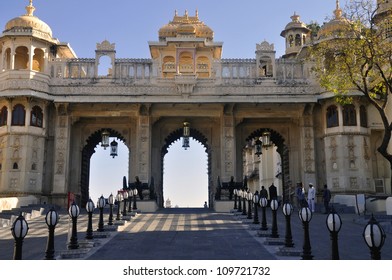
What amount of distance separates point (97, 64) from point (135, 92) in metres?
2.57

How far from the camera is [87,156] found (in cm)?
2700

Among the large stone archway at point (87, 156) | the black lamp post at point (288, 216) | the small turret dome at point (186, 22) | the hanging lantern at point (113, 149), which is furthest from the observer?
the small turret dome at point (186, 22)

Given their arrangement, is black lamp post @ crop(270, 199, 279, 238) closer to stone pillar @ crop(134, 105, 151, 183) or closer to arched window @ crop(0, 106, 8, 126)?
stone pillar @ crop(134, 105, 151, 183)

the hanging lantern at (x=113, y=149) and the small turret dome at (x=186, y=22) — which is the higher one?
the small turret dome at (x=186, y=22)

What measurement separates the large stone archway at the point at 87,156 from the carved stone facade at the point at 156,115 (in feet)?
0.41

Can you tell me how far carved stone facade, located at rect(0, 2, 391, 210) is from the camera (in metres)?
23.6

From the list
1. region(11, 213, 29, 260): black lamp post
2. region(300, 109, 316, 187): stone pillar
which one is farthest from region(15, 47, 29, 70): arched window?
region(11, 213, 29, 260): black lamp post

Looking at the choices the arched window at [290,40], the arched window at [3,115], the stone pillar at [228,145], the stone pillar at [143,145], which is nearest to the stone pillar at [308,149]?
the stone pillar at [228,145]

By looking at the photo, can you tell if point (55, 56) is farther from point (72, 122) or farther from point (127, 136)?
point (127, 136)

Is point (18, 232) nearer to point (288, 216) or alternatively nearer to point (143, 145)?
point (288, 216)

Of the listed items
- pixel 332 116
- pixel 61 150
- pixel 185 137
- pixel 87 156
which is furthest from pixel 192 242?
pixel 87 156

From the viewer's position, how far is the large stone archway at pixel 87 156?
84.5ft

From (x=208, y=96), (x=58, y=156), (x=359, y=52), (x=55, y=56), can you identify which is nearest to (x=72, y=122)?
(x=58, y=156)

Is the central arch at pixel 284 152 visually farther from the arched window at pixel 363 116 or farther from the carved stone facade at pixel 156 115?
the arched window at pixel 363 116
